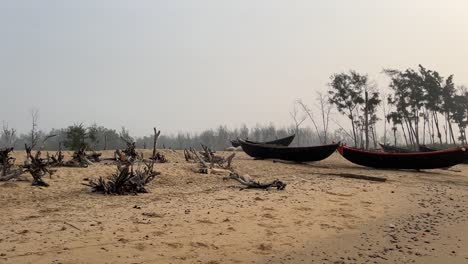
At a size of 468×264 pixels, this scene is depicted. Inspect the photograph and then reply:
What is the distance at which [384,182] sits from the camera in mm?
12117

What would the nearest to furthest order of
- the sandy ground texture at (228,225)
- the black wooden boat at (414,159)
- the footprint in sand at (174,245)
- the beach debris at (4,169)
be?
the sandy ground texture at (228,225) < the footprint in sand at (174,245) < the beach debris at (4,169) < the black wooden boat at (414,159)

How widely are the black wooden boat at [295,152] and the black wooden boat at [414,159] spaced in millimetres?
1249

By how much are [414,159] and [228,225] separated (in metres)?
12.3

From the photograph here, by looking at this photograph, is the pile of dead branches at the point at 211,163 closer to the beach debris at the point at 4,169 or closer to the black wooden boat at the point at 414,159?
the beach debris at the point at 4,169

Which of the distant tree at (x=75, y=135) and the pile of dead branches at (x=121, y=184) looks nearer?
the pile of dead branches at (x=121, y=184)

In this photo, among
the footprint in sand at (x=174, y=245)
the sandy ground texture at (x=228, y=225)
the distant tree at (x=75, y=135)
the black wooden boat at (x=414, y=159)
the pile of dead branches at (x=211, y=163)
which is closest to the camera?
the sandy ground texture at (x=228, y=225)

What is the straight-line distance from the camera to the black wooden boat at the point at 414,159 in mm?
15867

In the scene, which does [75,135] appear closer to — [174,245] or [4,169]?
[4,169]

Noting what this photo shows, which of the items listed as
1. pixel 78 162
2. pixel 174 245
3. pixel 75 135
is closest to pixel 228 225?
pixel 174 245

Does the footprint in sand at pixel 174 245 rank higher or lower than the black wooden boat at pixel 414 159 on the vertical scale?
lower

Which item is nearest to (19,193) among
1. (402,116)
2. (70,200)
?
(70,200)

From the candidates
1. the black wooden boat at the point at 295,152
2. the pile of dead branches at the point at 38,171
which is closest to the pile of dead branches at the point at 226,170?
the black wooden boat at the point at 295,152

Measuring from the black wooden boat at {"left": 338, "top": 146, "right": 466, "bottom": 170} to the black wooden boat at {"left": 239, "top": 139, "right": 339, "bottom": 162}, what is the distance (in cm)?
125

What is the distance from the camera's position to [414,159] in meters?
16.3
